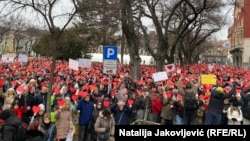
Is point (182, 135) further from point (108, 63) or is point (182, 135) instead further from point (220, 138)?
point (108, 63)

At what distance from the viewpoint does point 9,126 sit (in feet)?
23.5

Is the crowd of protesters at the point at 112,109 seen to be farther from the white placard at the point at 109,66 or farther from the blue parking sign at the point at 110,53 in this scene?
the blue parking sign at the point at 110,53

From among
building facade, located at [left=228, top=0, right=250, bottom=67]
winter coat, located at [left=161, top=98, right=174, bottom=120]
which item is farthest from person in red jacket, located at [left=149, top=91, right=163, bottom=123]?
building facade, located at [left=228, top=0, right=250, bottom=67]

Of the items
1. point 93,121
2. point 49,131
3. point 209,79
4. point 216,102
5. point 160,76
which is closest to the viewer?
point 49,131

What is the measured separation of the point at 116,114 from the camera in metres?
10.5

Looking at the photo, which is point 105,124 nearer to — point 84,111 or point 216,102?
point 84,111

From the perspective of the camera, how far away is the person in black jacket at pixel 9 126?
712cm

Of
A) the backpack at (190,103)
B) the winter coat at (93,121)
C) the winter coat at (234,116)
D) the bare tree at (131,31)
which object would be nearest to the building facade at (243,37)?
the bare tree at (131,31)

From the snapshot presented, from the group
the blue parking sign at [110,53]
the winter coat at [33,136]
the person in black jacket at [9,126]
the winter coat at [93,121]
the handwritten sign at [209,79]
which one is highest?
the blue parking sign at [110,53]

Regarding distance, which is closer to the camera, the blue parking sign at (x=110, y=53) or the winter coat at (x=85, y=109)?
the winter coat at (x=85, y=109)

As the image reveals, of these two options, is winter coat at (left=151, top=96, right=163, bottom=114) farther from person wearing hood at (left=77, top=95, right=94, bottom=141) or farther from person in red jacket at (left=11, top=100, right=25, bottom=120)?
person in red jacket at (left=11, top=100, right=25, bottom=120)

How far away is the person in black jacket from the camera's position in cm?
712

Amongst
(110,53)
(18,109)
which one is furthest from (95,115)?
(110,53)

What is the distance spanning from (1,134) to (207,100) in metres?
6.93
